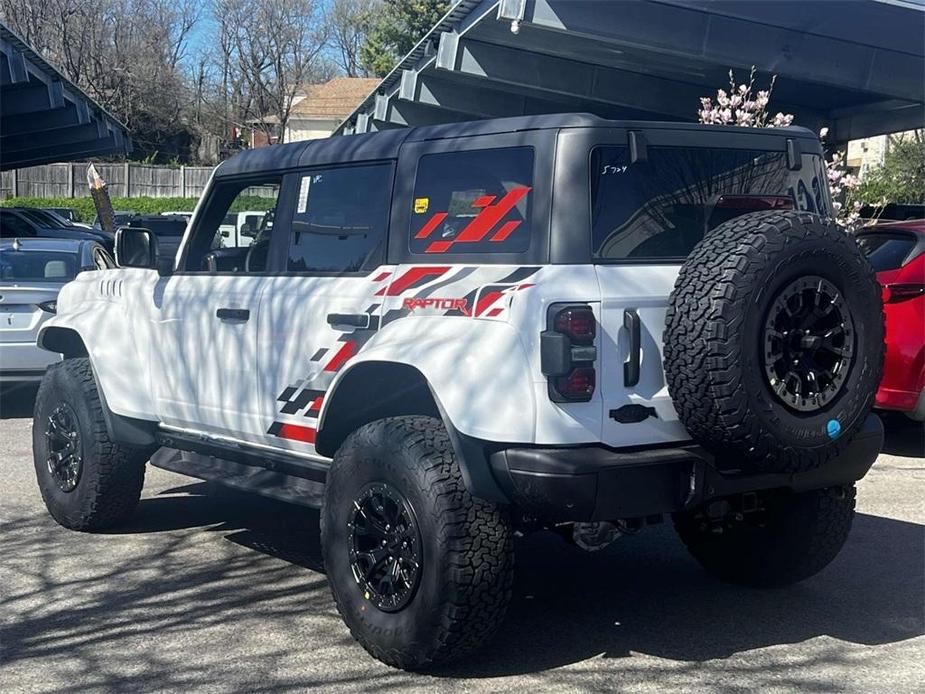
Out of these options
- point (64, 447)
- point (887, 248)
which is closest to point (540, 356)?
point (64, 447)

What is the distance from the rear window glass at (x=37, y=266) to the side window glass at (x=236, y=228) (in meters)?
5.63

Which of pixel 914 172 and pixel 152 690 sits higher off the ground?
pixel 914 172

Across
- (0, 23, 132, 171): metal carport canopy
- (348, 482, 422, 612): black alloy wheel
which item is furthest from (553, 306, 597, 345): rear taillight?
(0, 23, 132, 171): metal carport canopy

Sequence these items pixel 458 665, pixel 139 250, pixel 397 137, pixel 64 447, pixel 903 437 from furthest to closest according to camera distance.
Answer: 1. pixel 903 437
2. pixel 64 447
3. pixel 139 250
4. pixel 397 137
5. pixel 458 665

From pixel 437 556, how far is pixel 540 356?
83cm

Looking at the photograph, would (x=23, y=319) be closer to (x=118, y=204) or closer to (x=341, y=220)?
(x=341, y=220)

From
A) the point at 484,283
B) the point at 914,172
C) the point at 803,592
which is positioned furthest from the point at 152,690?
the point at 914,172

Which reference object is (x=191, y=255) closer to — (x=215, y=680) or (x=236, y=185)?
(x=236, y=185)

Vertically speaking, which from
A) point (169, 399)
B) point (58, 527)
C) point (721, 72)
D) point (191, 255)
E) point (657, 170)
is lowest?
point (58, 527)

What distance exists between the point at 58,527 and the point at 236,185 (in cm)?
227

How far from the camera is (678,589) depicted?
19.9 ft

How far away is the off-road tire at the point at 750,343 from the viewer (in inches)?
175

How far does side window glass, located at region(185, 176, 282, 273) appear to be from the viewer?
6.17 meters

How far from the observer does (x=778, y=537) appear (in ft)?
19.0
